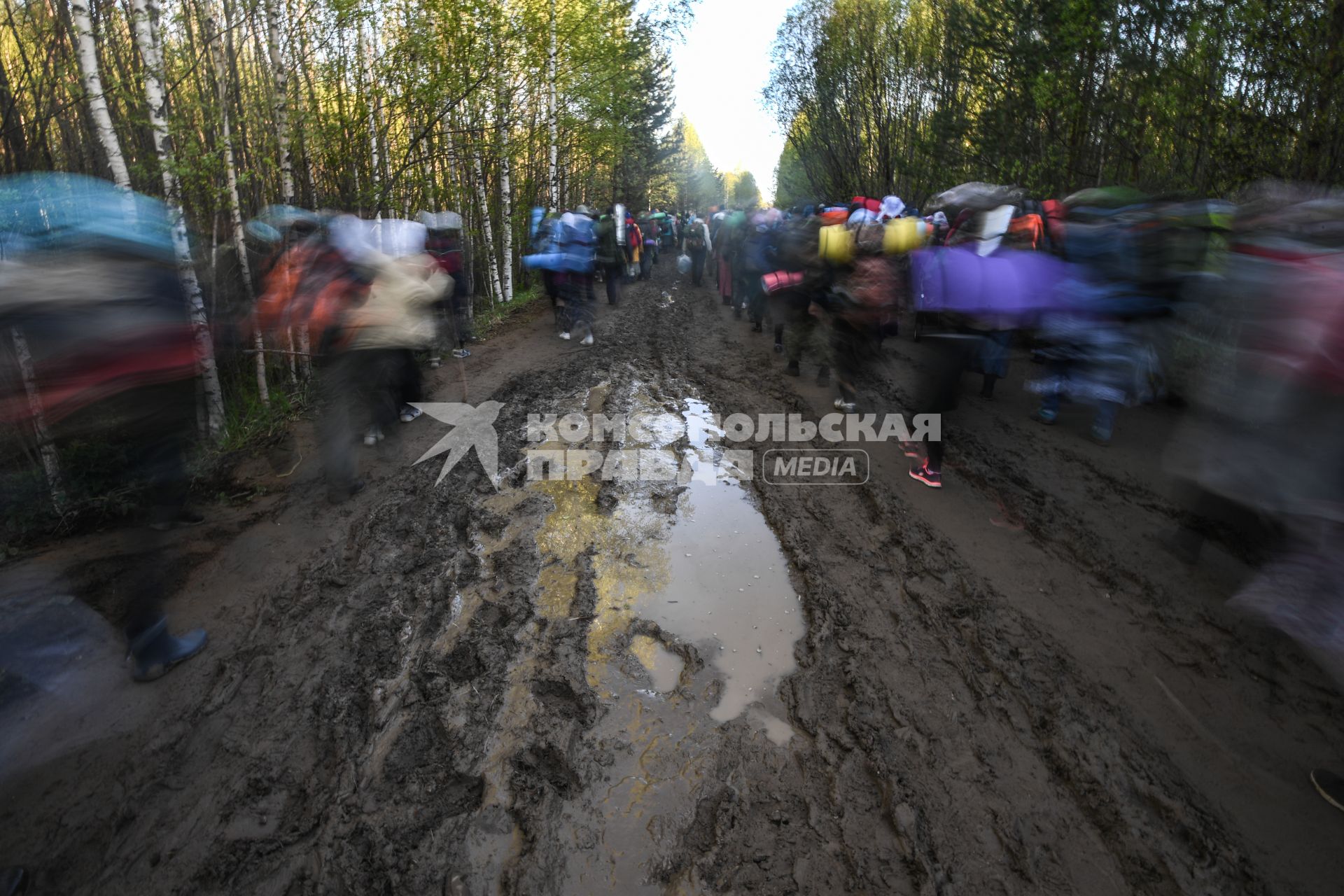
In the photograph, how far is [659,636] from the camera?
3242 millimetres

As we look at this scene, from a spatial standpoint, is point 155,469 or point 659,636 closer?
point 155,469

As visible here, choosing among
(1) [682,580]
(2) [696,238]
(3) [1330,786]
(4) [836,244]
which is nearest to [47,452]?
(1) [682,580]

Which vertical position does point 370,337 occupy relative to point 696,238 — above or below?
below

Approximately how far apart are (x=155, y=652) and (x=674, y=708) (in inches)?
89.3

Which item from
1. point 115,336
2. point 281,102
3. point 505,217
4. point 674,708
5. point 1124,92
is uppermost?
point 1124,92

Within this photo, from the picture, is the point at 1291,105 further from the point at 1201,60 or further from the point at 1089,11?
the point at 1089,11

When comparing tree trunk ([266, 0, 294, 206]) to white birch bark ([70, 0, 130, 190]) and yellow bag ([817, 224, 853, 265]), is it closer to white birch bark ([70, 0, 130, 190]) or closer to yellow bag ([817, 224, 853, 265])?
white birch bark ([70, 0, 130, 190])

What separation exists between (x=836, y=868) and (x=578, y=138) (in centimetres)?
1667

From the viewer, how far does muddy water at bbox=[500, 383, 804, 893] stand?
7.34 ft

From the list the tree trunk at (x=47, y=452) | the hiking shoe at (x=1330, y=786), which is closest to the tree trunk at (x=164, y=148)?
the tree trunk at (x=47, y=452)

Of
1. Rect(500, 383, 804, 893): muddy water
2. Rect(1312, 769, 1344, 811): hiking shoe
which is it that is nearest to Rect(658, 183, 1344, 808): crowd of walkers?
Rect(1312, 769, 1344, 811): hiking shoe

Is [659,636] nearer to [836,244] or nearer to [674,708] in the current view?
[674,708]

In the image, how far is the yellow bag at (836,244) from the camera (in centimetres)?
598

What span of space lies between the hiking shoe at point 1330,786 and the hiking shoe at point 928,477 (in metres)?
2.65
